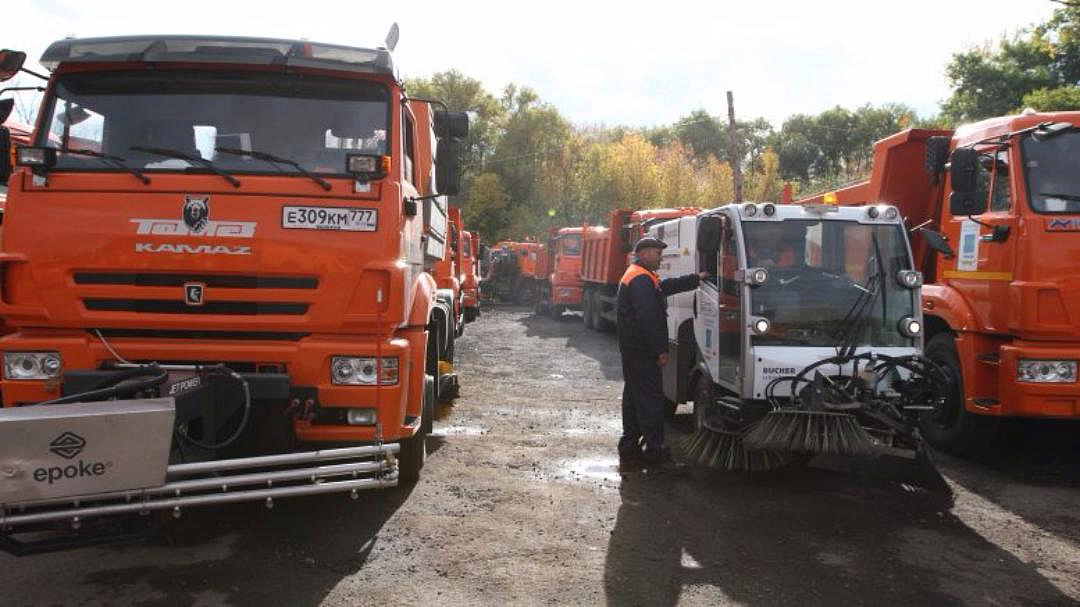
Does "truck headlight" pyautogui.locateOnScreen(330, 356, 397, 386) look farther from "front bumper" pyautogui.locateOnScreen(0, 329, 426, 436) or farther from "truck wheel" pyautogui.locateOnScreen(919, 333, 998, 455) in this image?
"truck wheel" pyautogui.locateOnScreen(919, 333, 998, 455)

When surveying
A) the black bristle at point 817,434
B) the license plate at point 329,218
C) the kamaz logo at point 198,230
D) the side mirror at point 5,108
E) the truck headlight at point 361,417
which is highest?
the side mirror at point 5,108

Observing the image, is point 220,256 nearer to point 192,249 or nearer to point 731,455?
point 192,249

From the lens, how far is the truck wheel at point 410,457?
5738mm

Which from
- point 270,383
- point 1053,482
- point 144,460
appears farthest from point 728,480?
point 144,460

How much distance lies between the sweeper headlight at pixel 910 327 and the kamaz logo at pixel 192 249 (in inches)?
184

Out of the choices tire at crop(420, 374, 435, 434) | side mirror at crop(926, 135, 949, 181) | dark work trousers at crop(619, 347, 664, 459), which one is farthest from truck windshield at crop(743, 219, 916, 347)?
tire at crop(420, 374, 435, 434)

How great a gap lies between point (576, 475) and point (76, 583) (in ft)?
11.4

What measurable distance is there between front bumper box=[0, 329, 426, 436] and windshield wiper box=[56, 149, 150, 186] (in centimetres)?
88

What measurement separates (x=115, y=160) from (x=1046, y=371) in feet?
21.3

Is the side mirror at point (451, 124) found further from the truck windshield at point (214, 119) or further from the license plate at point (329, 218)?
the license plate at point (329, 218)

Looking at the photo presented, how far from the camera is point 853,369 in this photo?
5.76 meters

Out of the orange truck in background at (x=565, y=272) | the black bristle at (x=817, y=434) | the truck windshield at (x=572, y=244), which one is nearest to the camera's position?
the black bristle at (x=817, y=434)

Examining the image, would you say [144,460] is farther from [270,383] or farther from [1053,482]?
[1053,482]

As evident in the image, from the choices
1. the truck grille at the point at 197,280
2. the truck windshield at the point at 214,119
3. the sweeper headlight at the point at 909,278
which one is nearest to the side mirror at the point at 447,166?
the truck windshield at the point at 214,119
